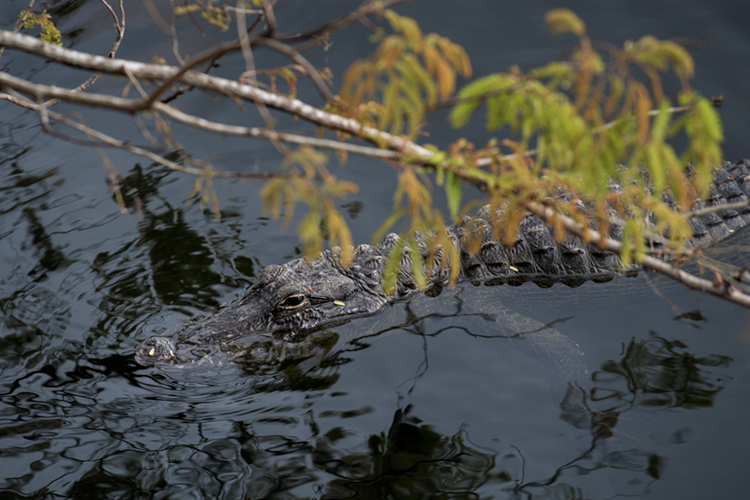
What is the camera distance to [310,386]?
168 inches

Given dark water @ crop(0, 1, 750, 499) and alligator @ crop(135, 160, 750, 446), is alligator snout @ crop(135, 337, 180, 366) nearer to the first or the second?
alligator @ crop(135, 160, 750, 446)

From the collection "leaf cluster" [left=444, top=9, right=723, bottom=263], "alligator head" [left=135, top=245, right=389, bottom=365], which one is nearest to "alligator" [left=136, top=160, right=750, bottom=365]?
"alligator head" [left=135, top=245, right=389, bottom=365]

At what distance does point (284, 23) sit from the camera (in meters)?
8.40

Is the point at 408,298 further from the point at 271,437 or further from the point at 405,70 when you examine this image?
the point at 405,70

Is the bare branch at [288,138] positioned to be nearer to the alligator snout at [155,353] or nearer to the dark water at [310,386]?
the dark water at [310,386]

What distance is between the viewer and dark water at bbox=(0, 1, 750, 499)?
359 cm

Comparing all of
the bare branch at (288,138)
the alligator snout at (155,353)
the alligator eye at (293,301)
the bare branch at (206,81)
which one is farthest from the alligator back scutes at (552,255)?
the bare branch at (288,138)

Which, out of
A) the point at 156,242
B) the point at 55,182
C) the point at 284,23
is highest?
the point at 284,23

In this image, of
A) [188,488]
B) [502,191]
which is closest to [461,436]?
[188,488]

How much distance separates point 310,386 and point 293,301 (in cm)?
76

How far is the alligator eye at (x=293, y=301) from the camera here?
449 centimetres

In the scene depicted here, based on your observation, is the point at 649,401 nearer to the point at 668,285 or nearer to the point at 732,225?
the point at 668,285

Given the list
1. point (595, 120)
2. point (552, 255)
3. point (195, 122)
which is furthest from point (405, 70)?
point (552, 255)

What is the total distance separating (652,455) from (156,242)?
521 cm
